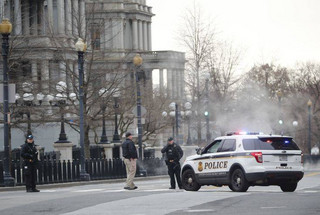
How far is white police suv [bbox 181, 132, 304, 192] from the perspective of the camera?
26047mm

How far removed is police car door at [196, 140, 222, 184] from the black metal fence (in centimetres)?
785

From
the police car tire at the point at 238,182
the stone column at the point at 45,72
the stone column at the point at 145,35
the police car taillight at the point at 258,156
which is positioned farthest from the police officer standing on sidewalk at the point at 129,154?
the stone column at the point at 145,35

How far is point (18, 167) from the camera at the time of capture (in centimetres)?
3381

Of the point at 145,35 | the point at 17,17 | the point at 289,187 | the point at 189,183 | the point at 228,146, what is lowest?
the point at 289,187

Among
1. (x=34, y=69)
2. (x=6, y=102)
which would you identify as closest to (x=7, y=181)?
(x=6, y=102)

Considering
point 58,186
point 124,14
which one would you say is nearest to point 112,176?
point 58,186

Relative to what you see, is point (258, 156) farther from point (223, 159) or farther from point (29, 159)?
point (29, 159)

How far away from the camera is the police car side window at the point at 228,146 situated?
26781 mm

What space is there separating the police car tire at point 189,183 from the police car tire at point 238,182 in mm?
1724

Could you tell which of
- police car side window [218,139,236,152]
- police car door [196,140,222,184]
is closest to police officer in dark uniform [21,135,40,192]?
police car door [196,140,222,184]

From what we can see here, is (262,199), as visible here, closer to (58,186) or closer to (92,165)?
(58,186)

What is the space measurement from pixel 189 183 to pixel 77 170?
10273 mm

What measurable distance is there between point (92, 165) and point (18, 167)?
21.6 ft

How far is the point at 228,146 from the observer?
88.5 ft
